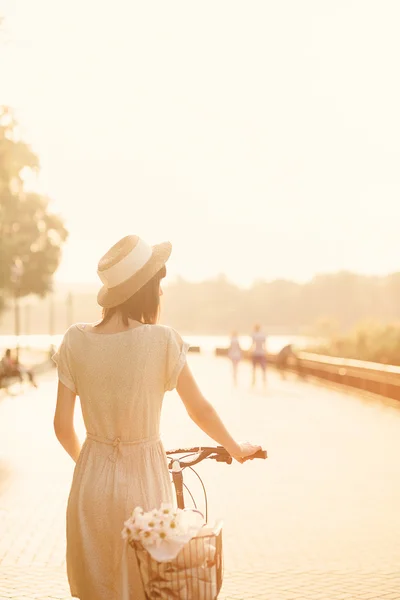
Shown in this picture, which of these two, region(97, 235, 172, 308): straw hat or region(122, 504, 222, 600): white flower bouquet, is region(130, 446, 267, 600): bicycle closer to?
region(122, 504, 222, 600): white flower bouquet

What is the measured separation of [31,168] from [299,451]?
92.3 feet

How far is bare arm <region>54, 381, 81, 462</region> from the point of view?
366cm

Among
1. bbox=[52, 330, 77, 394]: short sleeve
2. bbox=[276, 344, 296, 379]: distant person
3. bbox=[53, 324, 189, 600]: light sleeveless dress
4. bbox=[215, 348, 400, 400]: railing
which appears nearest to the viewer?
bbox=[53, 324, 189, 600]: light sleeveless dress

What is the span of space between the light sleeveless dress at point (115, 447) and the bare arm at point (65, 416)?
67 mm

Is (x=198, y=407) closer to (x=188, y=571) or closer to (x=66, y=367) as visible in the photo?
(x=66, y=367)

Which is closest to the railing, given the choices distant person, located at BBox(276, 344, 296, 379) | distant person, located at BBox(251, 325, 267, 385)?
distant person, located at BBox(276, 344, 296, 379)

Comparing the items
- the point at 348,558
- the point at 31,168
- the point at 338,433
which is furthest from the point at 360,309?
the point at 348,558

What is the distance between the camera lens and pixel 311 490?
10508 millimetres

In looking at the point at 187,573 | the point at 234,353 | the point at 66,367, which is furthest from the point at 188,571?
the point at 234,353

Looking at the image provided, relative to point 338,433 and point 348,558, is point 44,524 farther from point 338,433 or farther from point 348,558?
point 338,433

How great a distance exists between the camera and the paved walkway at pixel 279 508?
6.59 meters

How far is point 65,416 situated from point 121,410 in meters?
0.22

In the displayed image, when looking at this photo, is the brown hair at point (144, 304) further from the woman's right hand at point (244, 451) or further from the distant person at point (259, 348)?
the distant person at point (259, 348)

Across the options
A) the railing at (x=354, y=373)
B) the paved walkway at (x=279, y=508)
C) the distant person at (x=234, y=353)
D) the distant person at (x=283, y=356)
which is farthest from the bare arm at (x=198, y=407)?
the distant person at (x=283, y=356)
